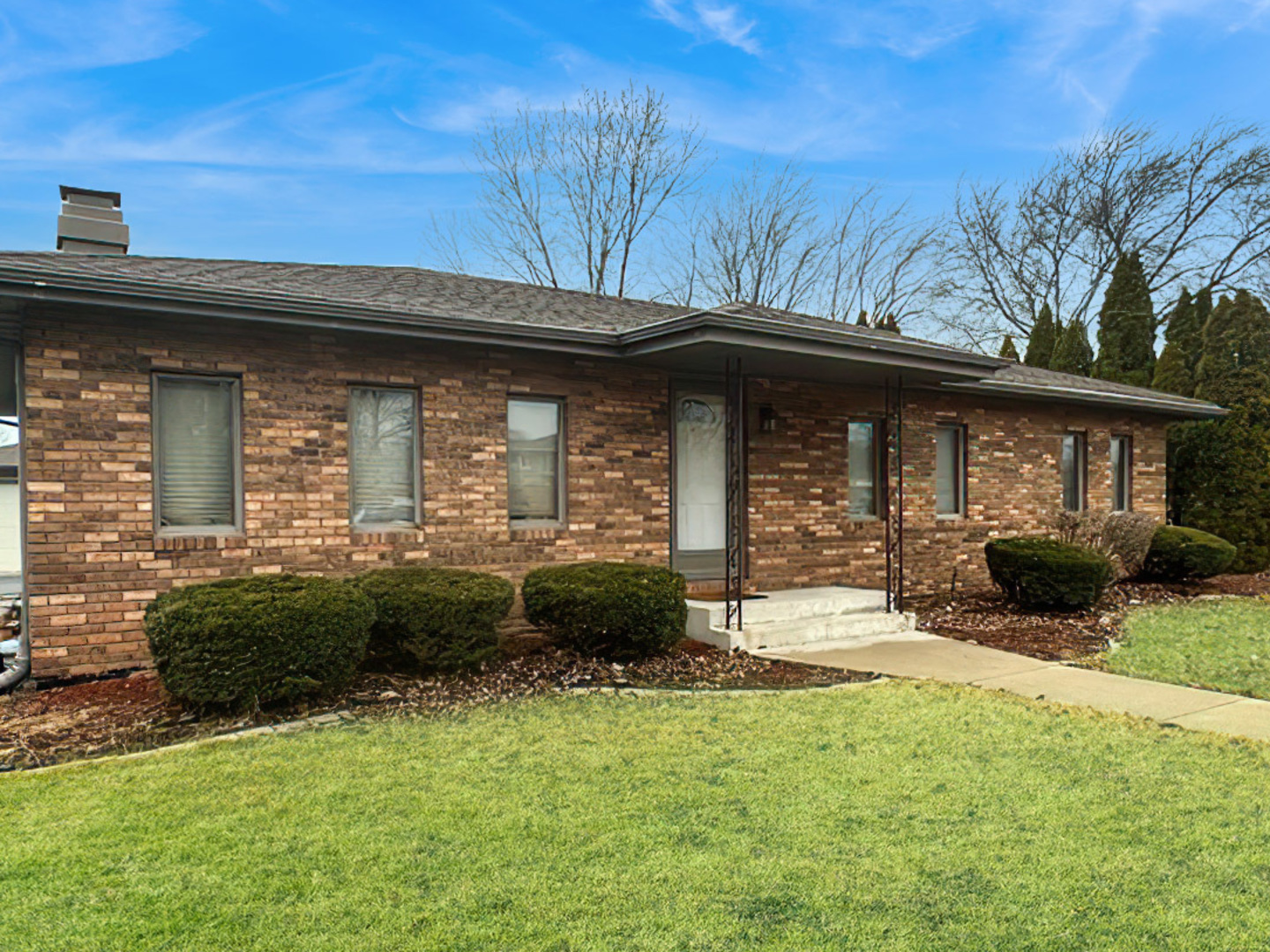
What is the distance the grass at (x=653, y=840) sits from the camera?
3.07 metres

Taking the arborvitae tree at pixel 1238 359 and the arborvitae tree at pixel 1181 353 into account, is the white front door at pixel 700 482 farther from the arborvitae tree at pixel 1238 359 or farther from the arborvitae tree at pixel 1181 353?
the arborvitae tree at pixel 1181 353

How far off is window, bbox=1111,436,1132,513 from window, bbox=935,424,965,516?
418 centimetres

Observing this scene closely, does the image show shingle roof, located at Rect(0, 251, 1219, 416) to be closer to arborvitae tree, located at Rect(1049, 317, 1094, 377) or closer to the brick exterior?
the brick exterior

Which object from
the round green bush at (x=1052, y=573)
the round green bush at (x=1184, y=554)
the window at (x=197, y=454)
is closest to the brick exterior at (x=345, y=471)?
the window at (x=197, y=454)

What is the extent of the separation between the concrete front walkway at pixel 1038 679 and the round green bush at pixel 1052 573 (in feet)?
6.96

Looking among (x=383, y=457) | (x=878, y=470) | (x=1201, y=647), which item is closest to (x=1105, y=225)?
(x=878, y=470)

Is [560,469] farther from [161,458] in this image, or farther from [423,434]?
[161,458]

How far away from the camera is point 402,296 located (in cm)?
868

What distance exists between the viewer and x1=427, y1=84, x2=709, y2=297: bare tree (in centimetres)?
2366

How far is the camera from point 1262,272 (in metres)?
27.4

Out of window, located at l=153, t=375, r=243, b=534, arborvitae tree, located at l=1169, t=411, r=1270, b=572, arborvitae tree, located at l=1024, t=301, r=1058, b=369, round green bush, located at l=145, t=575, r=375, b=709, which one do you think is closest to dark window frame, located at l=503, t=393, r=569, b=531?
window, located at l=153, t=375, r=243, b=534

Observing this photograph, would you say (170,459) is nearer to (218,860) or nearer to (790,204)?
(218,860)

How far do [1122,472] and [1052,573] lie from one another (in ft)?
18.9

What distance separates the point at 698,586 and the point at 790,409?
237cm
